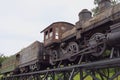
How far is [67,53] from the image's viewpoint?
1064cm

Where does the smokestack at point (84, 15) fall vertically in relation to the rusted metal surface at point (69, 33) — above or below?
above

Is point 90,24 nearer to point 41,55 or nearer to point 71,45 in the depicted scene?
point 71,45

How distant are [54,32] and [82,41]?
1975 mm

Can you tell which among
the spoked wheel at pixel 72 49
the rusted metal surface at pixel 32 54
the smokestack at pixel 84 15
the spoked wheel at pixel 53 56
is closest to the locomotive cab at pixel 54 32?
the spoked wheel at pixel 53 56

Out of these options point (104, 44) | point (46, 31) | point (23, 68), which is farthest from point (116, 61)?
point (23, 68)

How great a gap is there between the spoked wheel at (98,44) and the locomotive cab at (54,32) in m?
3.06

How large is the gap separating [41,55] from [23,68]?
3.52m

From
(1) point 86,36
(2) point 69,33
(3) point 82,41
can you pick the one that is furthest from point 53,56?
(1) point 86,36

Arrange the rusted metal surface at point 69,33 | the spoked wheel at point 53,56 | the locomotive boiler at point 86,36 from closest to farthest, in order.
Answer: the locomotive boiler at point 86,36 < the rusted metal surface at point 69,33 < the spoked wheel at point 53,56

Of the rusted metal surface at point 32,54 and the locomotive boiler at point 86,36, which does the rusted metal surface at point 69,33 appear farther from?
the rusted metal surface at point 32,54

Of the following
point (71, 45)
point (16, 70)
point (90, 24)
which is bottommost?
point (16, 70)

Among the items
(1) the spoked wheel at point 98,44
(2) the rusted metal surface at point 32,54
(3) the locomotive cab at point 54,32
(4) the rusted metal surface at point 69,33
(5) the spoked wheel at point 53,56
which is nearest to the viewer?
(1) the spoked wheel at point 98,44

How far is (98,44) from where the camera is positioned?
8391 millimetres

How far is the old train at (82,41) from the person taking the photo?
809cm
